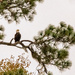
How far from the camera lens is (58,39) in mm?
4582

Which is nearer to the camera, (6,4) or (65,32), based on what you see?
(65,32)

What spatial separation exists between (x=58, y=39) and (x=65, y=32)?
0.57ft

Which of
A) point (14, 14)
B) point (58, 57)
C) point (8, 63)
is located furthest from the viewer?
point (8, 63)

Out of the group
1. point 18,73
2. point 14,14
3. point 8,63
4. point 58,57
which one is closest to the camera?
point 18,73

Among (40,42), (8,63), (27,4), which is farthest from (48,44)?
(8,63)

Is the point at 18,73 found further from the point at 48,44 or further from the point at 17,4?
the point at 17,4

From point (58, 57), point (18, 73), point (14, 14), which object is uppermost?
point (14, 14)

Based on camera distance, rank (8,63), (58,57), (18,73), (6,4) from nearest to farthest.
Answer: (18,73) → (58,57) → (6,4) → (8,63)

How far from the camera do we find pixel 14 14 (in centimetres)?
537

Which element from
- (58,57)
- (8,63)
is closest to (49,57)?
(58,57)

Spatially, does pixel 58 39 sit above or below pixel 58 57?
above

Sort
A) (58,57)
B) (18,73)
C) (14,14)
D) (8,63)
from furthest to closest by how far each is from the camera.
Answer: (8,63) → (14,14) → (58,57) → (18,73)

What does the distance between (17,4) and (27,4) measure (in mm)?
206

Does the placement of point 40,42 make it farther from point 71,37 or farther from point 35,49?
point 71,37
